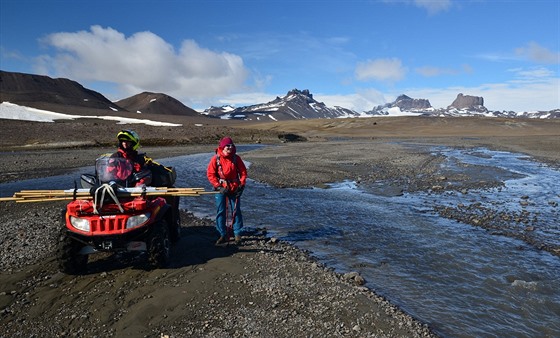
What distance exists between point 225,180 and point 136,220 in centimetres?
255

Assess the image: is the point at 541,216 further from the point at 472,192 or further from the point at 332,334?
the point at 332,334

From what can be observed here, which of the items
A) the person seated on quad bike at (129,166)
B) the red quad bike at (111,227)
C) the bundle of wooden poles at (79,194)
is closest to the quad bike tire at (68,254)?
the red quad bike at (111,227)

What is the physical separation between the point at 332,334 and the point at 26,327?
4259mm

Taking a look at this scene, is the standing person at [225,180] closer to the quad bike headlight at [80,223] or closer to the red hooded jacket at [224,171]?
the red hooded jacket at [224,171]

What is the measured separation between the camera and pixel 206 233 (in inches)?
391

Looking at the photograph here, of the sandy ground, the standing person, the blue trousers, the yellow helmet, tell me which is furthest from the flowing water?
the yellow helmet

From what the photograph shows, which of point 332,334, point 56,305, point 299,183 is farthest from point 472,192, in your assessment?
point 56,305

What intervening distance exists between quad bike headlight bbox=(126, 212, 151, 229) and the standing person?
2139 millimetres

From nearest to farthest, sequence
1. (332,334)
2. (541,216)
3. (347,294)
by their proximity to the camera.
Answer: (332,334), (347,294), (541,216)

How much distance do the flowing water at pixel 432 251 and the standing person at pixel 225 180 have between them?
175 centimetres

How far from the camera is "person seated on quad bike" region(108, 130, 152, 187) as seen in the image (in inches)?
299

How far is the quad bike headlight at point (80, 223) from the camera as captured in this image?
21.5 feet

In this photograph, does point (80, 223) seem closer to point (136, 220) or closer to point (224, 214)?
point (136, 220)

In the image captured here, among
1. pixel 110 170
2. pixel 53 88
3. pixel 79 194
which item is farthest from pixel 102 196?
pixel 53 88
